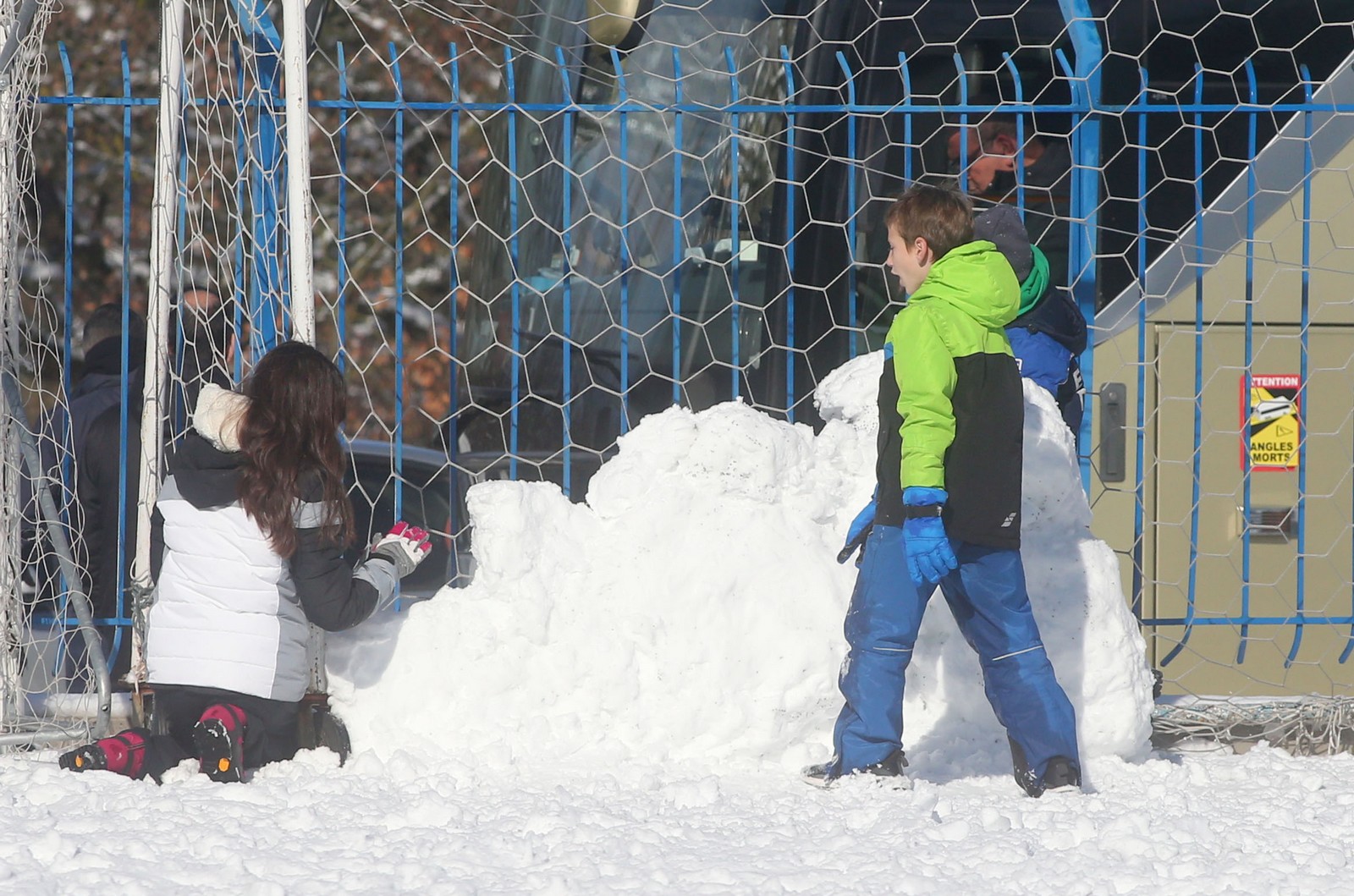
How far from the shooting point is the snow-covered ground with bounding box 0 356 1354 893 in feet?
10.6

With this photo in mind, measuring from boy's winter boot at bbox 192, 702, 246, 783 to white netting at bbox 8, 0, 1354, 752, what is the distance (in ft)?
2.80

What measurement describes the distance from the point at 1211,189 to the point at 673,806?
2.49 metres

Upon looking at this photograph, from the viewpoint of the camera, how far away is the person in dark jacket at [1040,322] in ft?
11.7

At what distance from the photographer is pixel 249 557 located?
3.50 meters

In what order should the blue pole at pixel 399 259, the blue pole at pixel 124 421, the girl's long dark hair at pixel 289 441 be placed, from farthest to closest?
the blue pole at pixel 124 421, the blue pole at pixel 399 259, the girl's long dark hair at pixel 289 441

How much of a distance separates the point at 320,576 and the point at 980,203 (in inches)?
84.9

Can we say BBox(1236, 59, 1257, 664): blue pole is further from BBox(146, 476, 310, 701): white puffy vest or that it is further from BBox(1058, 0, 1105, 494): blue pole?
BBox(146, 476, 310, 701): white puffy vest

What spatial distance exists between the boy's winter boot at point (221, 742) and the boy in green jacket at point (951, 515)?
1.40m

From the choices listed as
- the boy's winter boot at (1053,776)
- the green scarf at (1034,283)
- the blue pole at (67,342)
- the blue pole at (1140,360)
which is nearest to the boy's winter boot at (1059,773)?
the boy's winter boot at (1053,776)

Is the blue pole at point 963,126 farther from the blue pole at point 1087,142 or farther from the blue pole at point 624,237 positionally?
the blue pole at point 624,237

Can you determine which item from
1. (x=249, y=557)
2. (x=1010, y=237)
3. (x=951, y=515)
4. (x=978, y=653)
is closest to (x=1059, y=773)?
(x=978, y=653)

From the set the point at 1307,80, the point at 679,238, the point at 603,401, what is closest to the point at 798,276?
the point at 679,238

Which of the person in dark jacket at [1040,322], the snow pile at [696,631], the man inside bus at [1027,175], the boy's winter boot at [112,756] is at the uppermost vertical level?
the man inside bus at [1027,175]

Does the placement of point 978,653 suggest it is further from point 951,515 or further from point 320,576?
point 320,576
